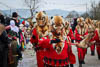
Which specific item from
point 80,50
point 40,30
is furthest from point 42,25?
point 80,50

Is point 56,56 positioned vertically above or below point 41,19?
below

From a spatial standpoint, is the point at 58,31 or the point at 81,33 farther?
the point at 81,33

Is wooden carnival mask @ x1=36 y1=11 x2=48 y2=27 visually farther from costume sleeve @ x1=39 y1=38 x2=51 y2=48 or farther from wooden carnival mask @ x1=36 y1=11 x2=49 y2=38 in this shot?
costume sleeve @ x1=39 y1=38 x2=51 y2=48

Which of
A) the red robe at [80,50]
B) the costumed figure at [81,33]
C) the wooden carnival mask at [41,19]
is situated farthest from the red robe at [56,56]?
the costumed figure at [81,33]

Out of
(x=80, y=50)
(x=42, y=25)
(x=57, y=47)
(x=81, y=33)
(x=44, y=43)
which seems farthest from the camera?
(x=81, y=33)

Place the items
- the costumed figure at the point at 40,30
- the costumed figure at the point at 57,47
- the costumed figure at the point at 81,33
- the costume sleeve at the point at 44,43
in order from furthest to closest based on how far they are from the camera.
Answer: the costumed figure at the point at 81,33 < the costumed figure at the point at 40,30 < the costumed figure at the point at 57,47 < the costume sleeve at the point at 44,43

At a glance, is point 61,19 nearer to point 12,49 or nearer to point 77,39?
point 12,49

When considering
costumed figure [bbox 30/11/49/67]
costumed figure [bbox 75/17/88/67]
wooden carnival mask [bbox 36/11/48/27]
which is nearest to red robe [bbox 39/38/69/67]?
costumed figure [bbox 30/11/49/67]

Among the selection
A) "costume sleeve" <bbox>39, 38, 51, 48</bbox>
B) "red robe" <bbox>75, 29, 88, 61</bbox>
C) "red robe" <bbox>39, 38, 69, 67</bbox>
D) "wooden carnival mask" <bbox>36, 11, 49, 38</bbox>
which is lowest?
"red robe" <bbox>75, 29, 88, 61</bbox>

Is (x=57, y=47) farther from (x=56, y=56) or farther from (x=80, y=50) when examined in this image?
(x=80, y=50)

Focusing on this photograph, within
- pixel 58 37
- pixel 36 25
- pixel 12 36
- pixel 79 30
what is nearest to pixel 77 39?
pixel 79 30

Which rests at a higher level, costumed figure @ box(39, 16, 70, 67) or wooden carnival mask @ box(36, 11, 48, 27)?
wooden carnival mask @ box(36, 11, 48, 27)

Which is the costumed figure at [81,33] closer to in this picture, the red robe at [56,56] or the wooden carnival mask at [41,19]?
the wooden carnival mask at [41,19]

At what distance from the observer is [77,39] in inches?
321
